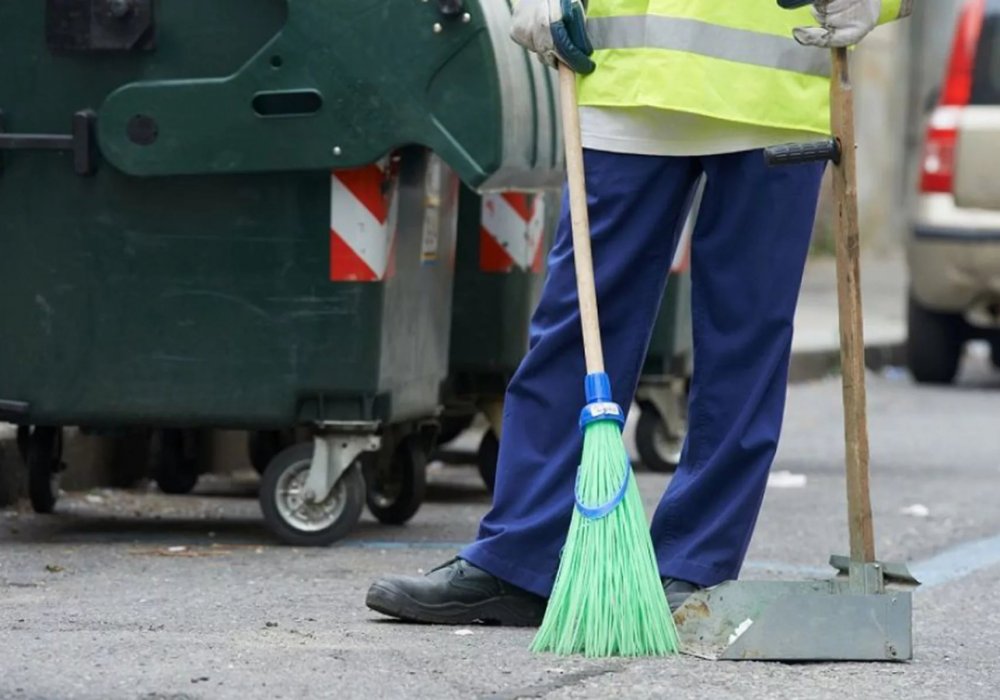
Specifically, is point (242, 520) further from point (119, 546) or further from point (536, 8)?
point (536, 8)

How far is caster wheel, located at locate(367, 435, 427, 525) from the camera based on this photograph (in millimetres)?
5867

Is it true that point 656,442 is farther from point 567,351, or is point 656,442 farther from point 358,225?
point 567,351

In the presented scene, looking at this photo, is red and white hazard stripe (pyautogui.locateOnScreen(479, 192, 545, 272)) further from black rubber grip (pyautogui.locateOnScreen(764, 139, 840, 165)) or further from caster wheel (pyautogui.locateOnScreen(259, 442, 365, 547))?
black rubber grip (pyautogui.locateOnScreen(764, 139, 840, 165))

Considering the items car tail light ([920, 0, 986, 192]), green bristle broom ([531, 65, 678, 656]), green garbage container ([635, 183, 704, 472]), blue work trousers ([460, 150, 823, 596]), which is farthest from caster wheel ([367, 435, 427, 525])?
car tail light ([920, 0, 986, 192])

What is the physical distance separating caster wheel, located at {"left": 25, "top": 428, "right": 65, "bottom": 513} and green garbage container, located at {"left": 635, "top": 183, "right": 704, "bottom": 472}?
2063 mm

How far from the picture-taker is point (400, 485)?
5922 mm

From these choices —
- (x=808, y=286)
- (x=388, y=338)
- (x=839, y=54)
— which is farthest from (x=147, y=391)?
(x=808, y=286)

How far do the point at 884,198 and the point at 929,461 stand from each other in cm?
1119

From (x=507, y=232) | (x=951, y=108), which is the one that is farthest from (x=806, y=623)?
(x=951, y=108)

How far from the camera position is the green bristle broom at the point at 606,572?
143 inches

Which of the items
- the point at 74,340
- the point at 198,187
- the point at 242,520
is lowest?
the point at 242,520

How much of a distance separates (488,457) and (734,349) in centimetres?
269

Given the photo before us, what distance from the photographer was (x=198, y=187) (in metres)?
5.17

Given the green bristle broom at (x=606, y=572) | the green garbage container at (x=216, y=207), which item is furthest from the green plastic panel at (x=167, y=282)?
the green bristle broom at (x=606, y=572)
